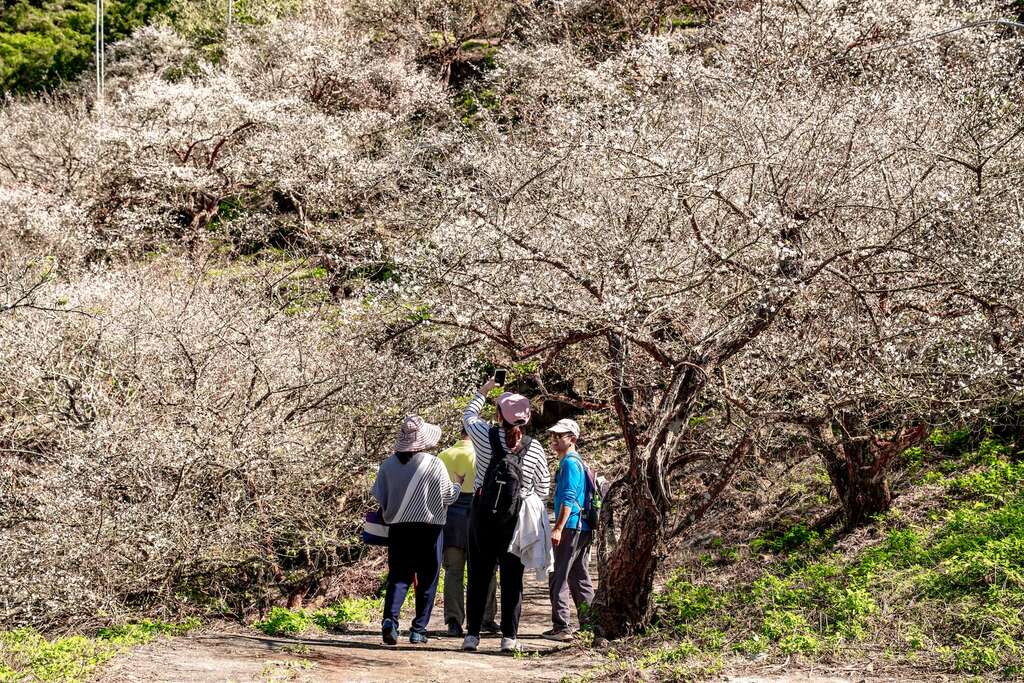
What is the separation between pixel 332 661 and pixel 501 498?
1242 mm

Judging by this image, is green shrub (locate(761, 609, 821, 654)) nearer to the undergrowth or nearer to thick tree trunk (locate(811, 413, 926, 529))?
the undergrowth

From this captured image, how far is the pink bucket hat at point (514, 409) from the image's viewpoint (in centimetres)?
507

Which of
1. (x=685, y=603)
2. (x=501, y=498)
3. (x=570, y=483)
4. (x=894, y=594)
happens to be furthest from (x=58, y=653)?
(x=894, y=594)

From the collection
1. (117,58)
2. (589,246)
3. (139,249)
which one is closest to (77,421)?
(589,246)

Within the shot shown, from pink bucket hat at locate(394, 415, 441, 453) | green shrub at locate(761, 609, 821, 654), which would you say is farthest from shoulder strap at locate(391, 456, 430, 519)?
green shrub at locate(761, 609, 821, 654)

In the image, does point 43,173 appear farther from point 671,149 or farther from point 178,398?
point 671,149

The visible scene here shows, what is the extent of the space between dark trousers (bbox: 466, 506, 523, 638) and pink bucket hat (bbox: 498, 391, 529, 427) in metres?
0.57

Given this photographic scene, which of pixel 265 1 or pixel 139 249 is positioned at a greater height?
pixel 265 1

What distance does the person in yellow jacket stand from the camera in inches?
233

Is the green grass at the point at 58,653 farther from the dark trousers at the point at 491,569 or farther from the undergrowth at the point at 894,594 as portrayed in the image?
the undergrowth at the point at 894,594

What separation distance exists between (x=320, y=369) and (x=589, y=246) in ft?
11.6

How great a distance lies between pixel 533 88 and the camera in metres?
18.5

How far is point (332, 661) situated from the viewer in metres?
4.97

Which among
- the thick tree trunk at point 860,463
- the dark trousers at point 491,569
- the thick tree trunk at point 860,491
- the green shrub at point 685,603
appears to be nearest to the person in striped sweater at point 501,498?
the dark trousers at point 491,569
